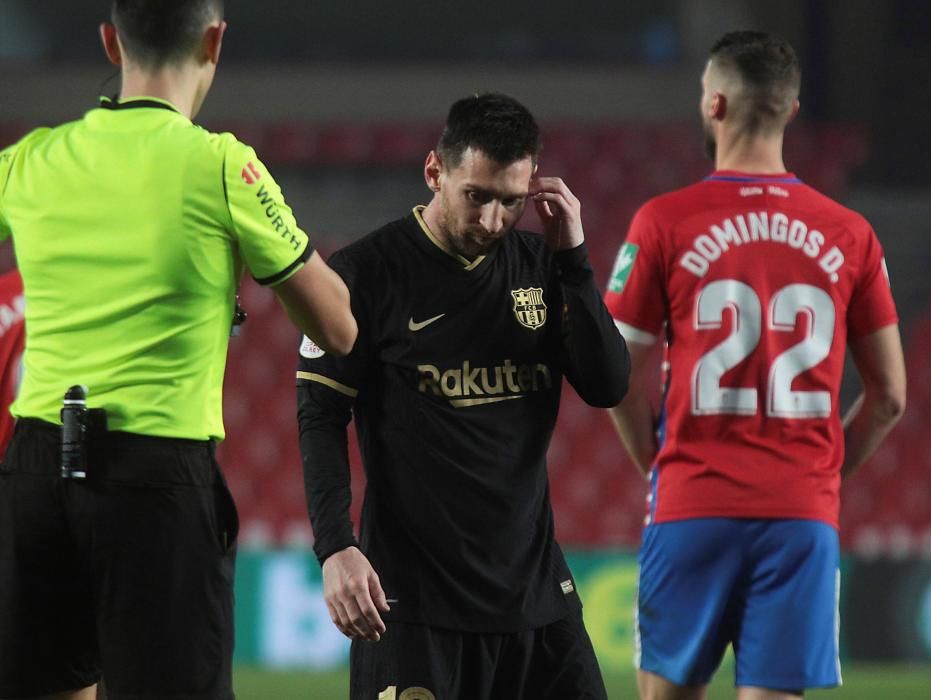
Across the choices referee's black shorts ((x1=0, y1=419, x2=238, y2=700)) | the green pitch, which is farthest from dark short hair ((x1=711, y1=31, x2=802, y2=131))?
the green pitch

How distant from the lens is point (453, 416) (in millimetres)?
2607

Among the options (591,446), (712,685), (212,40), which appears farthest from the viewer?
(591,446)

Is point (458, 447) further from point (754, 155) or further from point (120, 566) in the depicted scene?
point (754, 155)

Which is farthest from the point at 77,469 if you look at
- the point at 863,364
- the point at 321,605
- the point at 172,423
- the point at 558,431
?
the point at 558,431

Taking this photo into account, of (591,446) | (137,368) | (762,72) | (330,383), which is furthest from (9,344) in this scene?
(591,446)

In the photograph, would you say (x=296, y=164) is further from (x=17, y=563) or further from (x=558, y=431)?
(x=17, y=563)

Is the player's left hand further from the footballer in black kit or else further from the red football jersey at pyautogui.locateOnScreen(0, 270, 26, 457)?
the red football jersey at pyautogui.locateOnScreen(0, 270, 26, 457)

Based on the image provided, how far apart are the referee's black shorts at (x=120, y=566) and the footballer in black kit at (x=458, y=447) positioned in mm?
277

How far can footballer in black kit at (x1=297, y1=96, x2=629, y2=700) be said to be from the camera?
8.38 feet

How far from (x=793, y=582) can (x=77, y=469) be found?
1.45 meters

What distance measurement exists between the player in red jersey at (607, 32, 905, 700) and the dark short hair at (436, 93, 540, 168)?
0.56 metres

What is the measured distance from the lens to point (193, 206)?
2260 millimetres

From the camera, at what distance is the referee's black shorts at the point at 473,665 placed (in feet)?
8.27

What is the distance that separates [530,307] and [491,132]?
1.07ft
